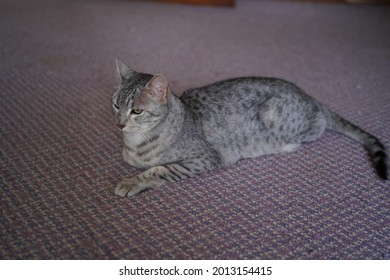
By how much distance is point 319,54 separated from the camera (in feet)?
10.3

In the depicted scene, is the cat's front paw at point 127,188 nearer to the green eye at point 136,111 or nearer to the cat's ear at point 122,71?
the green eye at point 136,111

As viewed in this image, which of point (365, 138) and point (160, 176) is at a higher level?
point (365, 138)

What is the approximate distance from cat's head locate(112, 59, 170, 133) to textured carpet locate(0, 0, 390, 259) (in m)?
0.28

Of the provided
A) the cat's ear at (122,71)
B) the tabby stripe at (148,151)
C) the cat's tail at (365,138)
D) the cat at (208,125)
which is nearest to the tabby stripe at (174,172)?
the cat at (208,125)

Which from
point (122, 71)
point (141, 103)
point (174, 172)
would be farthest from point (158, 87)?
point (174, 172)

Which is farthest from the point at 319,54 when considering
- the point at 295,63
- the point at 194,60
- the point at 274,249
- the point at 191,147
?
the point at 274,249

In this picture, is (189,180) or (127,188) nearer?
(127,188)

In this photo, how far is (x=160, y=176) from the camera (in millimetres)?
1727

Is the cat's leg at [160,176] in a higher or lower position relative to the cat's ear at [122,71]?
lower

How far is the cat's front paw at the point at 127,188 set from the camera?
167 centimetres

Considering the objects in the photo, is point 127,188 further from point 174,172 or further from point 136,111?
point 136,111

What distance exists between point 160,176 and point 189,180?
0.14 meters
